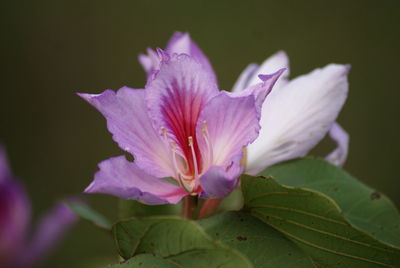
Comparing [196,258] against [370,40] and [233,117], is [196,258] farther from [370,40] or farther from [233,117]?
[370,40]

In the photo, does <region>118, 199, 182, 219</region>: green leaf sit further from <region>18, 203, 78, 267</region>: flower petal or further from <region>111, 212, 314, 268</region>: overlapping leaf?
<region>18, 203, 78, 267</region>: flower petal

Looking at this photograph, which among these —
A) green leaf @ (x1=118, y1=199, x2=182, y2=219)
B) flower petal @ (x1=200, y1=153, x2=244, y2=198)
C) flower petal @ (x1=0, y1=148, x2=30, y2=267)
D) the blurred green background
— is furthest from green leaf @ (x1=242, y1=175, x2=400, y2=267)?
the blurred green background

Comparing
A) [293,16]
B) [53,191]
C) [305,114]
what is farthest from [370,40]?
[305,114]

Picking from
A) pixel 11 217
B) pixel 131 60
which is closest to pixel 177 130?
pixel 11 217

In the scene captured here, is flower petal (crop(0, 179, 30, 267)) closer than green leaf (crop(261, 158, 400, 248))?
No

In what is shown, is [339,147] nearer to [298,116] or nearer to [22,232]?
[298,116]

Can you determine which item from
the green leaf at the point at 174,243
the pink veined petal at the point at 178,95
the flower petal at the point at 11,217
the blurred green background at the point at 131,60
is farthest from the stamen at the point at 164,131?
the blurred green background at the point at 131,60

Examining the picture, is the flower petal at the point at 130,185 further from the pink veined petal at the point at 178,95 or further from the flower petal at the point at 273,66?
the flower petal at the point at 273,66

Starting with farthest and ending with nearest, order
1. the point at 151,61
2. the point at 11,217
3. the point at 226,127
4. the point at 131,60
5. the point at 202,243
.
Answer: the point at 131,60 < the point at 11,217 < the point at 151,61 < the point at 226,127 < the point at 202,243
